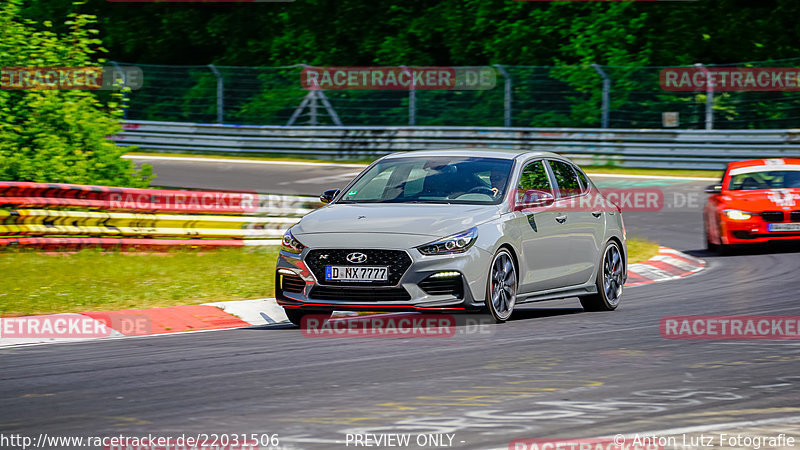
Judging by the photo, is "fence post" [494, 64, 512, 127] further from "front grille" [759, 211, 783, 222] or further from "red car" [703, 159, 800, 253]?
"front grille" [759, 211, 783, 222]

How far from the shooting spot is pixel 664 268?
55.1 feet

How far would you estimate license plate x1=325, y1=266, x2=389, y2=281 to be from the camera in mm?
10391

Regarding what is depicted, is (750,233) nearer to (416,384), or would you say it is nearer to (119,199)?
(119,199)

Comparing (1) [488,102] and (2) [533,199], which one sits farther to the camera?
(1) [488,102]

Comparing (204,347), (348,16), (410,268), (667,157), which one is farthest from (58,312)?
(348,16)

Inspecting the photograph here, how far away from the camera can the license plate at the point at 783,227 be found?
59.2 ft

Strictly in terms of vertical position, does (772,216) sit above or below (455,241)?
below

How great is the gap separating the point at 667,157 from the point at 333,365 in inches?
878

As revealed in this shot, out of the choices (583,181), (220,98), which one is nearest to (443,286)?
(583,181)

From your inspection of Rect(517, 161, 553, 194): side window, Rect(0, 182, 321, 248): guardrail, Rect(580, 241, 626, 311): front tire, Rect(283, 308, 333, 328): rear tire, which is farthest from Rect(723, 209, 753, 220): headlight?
Rect(283, 308, 333, 328): rear tire

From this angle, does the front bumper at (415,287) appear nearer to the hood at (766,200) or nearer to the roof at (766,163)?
the hood at (766,200)

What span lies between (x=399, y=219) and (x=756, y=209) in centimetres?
891

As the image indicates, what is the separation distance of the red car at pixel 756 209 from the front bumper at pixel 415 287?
28.4 feet

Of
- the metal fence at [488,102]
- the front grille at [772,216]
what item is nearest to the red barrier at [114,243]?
the front grille at [772,216]
